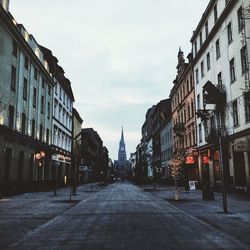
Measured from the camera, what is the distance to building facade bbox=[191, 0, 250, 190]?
84.9 feet

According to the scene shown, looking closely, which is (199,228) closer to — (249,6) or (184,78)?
(249,6)

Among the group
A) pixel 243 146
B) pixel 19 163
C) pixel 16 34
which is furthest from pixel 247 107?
pixel 19 163

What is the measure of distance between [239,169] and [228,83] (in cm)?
757

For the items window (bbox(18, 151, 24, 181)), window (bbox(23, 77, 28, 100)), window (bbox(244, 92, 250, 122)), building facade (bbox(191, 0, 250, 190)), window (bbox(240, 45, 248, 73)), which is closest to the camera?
window (bbox(244, 92, 250, 122))

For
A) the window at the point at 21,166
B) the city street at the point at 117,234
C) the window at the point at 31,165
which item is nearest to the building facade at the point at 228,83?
the city street at the point at 117,234

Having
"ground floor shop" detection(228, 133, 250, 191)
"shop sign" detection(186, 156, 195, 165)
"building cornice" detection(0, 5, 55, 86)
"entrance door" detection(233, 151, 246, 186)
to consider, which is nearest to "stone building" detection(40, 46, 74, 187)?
"building cornice" detection(0, 5, 55, 86)

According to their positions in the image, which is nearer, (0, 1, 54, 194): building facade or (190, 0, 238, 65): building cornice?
(0, 1, 54, 194): building facade

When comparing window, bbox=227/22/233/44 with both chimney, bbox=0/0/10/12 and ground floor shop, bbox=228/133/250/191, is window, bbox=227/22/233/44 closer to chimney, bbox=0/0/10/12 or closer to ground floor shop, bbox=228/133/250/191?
ground floor shop, bbox=228/133/250/191

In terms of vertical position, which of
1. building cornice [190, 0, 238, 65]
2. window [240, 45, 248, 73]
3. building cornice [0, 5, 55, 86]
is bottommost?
window [240, 45, 248, 73]

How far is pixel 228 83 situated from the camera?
29.7 m

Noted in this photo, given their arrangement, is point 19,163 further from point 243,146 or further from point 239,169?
point 243,146

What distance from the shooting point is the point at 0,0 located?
2689 centimetres

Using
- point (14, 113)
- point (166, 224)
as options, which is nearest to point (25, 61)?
point (14, 113)

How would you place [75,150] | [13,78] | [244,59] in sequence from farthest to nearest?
1. [75,150]
2. [13,78]
3. [244,59]
